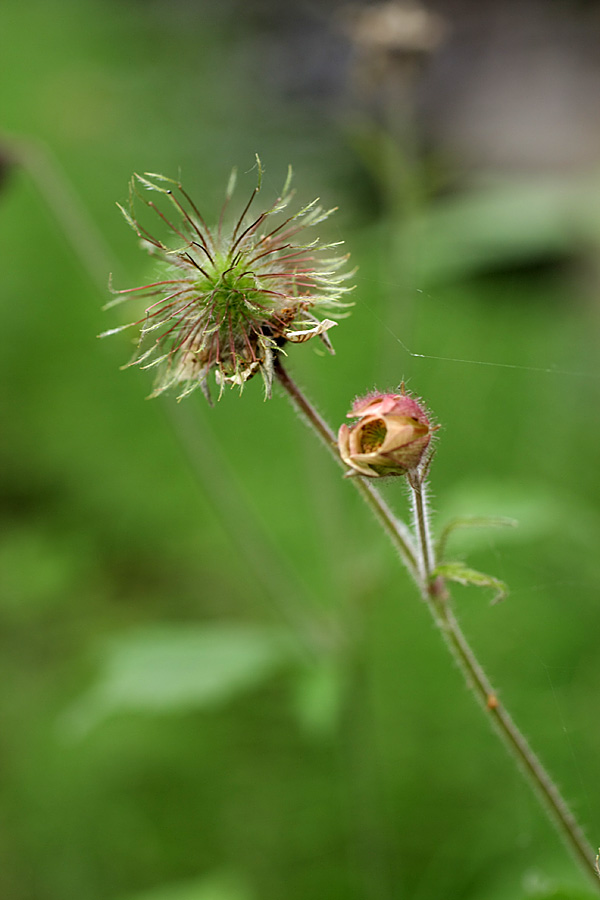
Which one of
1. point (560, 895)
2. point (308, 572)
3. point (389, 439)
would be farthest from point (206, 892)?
point (308, 572)

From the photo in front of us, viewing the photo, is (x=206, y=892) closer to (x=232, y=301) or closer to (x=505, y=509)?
(x=505, y=509)

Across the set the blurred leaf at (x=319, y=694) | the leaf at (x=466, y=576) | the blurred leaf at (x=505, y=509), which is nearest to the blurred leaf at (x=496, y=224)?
the blurred leaf at (x=505, y=509)

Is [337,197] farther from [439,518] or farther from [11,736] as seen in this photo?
[11,736]

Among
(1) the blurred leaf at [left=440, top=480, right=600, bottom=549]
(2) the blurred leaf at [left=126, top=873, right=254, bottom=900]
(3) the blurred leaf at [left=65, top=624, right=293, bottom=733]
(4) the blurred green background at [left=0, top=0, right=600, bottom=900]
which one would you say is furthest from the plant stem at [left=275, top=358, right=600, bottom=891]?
(2) the blurred leaf at [left=126, top=873, right=254, bottom=900]

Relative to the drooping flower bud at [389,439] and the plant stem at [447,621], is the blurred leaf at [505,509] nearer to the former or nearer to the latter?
the plant stem at [447,621]

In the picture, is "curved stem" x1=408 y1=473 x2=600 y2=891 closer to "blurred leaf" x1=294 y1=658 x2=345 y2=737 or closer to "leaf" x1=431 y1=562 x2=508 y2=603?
"leaf" x1=431 y1=562 x2=508 y2=603
